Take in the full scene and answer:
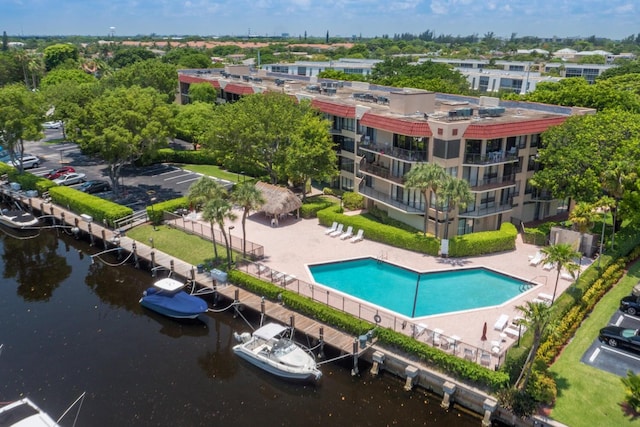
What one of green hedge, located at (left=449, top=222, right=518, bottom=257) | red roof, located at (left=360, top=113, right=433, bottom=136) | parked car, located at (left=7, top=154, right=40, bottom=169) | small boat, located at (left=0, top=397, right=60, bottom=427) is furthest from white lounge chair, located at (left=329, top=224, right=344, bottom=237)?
parked car, located at (left=7, top=154, right=40, bottom=169)

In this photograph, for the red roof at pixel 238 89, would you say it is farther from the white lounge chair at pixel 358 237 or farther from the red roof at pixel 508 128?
the red roof at pixel 508 128

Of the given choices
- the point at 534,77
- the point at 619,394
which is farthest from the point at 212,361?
the point at 534,77

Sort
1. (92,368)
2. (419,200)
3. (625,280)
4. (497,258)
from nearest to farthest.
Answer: (92,368)
(625,280)
(497,258)
(419,200)

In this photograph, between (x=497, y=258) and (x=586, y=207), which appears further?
(x=497, y=258)

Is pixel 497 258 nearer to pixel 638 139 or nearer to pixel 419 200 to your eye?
pixel 419 200

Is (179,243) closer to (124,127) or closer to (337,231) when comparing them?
(337,231)

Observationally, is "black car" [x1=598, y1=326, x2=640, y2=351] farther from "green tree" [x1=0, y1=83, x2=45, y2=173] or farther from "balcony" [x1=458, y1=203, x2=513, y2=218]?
"green tree" [x1=0, y1=83, x2=45, y2=173]

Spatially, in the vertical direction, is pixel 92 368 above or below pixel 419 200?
below
